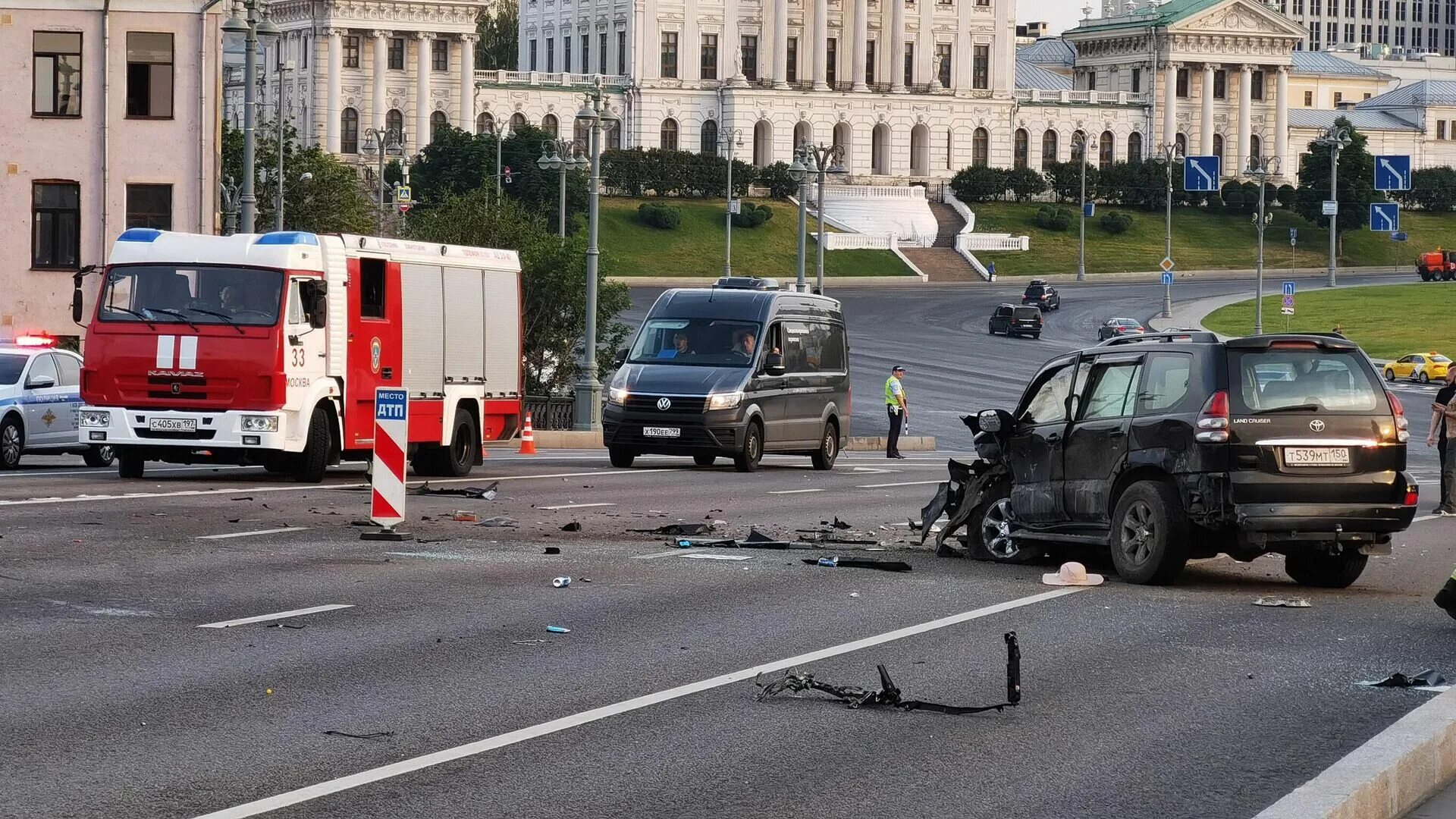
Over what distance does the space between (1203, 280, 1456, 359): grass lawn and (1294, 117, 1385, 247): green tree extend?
28.5 m

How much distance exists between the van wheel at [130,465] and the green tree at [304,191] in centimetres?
5308

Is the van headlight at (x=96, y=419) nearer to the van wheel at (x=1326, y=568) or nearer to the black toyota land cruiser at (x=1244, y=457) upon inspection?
the black toyota land cruiser at (x=1244, y=457)

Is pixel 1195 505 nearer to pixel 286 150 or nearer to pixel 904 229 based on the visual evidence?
pixel 286 150

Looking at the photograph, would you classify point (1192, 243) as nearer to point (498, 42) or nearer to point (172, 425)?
point (498, 42)

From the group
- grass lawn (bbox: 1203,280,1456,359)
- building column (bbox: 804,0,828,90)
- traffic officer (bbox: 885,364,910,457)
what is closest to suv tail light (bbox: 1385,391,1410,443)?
traffic officer (bbox: 885,364,910,457)

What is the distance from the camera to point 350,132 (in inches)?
A: 5571

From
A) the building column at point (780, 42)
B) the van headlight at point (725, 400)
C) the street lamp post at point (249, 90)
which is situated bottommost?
the van headlight at point (725, 400)

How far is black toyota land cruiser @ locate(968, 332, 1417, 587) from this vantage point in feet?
47.9

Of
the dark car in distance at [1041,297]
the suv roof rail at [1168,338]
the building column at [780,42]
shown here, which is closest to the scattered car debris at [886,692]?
the suv roof rail at [1168,338]

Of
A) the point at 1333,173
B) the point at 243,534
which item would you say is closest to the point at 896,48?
the point at 1333,173

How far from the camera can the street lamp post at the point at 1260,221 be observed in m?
82.6

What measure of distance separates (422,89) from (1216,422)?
130m

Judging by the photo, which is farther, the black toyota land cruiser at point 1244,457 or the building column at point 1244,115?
the building column at point 1244,115

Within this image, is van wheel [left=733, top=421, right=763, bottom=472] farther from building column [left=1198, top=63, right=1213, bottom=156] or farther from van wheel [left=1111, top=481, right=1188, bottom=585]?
building column [left=1198, top=63, right=1213, bottom=156]
